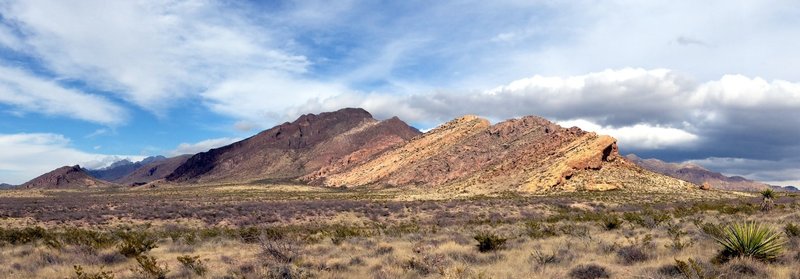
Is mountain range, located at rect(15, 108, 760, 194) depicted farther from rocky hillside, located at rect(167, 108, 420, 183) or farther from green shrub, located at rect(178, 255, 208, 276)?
green shrub, located at rect(178, 255, 208, 276)

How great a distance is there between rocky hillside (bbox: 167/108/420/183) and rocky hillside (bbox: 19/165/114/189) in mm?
26351

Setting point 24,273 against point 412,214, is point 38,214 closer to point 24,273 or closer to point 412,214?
point 412,214

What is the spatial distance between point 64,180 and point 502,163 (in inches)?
5605

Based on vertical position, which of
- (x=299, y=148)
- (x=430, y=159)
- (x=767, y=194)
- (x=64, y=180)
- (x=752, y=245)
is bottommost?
(x=767, y=194)

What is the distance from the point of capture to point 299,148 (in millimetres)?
170000

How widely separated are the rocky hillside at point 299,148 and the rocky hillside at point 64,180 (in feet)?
86.5

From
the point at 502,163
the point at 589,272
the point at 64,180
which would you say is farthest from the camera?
the point at 64,180

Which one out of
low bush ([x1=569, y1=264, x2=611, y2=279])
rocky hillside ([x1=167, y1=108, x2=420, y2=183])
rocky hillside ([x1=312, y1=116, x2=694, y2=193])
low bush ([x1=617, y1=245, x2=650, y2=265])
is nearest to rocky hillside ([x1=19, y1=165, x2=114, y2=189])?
rocky hillside ([x1=167, y1=108, x2=420, y2=183])

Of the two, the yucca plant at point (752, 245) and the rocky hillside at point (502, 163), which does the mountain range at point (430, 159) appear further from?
the yucca plant at point (752, 245)

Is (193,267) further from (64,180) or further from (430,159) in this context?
(64,180)

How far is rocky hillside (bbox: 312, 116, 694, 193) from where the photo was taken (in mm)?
60594

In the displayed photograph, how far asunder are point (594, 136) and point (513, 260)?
64773mm

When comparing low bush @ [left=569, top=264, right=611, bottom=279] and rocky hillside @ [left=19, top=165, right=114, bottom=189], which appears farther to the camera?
rocky hillside @ [left=19, top=165, right=114, bottom=189]

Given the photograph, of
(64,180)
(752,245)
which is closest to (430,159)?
(752,245)
